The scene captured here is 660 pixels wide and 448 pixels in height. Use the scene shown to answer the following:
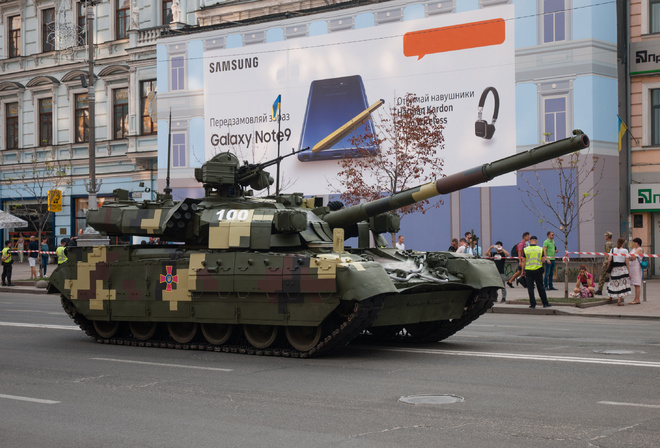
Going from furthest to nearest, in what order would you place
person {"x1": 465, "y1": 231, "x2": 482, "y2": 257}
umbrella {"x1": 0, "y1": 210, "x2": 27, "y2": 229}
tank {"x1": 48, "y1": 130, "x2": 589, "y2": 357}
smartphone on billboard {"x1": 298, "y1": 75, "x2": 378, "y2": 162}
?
umbrella {"x1": 0, "y1": 210, "x2": 27, "y2": 229}, smartphone on billboard {"x1": 298, "y1": 75, "x2": 378, "y2": 162}, person {"x1": 465, "y1": 231, "x2": 482, "y2": 257}, tank {"x1": 48, "y1": 130, "x2": 589, "y2": 357}

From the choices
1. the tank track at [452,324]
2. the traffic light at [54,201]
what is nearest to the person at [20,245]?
the traffic light at [54,201]

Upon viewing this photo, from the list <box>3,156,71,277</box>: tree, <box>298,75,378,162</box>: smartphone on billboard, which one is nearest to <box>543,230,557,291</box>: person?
<box>298,75,378,162</box>: smartphone on billboard

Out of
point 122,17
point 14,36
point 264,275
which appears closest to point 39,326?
point 264,275

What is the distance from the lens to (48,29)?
43.9 meters

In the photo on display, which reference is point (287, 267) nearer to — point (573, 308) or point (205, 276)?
point (205, 276)

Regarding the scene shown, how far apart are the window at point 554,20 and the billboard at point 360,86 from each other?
105 cm

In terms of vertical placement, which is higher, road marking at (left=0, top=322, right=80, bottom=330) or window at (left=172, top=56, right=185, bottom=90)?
window at (left=172, top=56, right=185, bottom=90)

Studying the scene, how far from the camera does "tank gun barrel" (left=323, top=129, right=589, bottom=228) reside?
12.9m

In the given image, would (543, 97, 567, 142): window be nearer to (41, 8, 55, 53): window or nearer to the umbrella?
the umbrella

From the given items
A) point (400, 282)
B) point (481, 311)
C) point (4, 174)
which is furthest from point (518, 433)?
point (4, 174)

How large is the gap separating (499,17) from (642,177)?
676 centimetres

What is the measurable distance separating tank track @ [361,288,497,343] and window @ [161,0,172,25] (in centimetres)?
2721

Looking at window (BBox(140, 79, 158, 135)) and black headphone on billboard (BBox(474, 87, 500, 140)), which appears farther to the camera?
window (BBox(140, 79, 158, 135))

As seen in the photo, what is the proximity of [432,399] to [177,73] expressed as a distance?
29.8 metres
